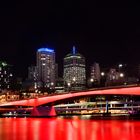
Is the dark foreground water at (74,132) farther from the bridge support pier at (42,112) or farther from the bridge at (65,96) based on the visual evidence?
the bridge support pier at (42,112)

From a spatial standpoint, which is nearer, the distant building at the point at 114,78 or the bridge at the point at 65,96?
the bridge at the point at 65,96

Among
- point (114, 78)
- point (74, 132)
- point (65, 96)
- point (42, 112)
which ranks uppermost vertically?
point (114, 78)

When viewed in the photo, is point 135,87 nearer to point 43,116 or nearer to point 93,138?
point 93,138

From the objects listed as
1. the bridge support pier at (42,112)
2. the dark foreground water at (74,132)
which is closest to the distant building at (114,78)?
the bridge support pier at (42,112)

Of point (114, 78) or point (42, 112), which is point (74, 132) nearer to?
point (114, 78)

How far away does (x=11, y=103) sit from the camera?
355ft

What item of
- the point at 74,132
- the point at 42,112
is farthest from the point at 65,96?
the point at 74,132

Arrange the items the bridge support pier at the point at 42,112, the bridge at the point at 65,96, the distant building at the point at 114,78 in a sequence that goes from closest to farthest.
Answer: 1. the bridge at the point at 65,96
2. the distant building at the point at 114,78
3. the bridge support pier at the point at 42,112

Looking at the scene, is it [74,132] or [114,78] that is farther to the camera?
[114,78]

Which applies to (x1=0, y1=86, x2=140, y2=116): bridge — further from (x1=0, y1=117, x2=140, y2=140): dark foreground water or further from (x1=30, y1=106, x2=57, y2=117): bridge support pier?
(x1=0, y1=117, x2=140, y2=140): dark foreground water

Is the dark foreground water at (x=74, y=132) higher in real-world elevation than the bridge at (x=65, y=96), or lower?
lower

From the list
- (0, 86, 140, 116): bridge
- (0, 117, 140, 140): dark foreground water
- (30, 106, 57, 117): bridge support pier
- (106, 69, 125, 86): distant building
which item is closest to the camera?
(0, 117, 140, 140): dark foreground water

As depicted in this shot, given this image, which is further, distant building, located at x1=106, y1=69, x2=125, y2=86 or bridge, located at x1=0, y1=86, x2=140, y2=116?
distant building, located at x1=106, y1=69, x2=125, y2=86

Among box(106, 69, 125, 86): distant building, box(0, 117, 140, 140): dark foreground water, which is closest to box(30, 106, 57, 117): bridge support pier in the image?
box(106, 69, 125, 86): distant building
